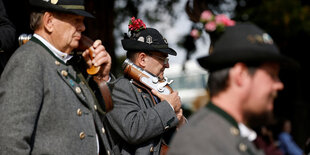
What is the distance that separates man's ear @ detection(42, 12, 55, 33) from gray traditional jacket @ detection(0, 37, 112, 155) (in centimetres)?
13

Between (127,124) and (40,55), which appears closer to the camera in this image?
(40,55)

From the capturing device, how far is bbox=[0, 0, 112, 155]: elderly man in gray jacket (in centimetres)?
299

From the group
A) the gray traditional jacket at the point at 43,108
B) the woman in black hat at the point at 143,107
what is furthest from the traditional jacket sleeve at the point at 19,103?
the woman in black hat at the point at 143,107

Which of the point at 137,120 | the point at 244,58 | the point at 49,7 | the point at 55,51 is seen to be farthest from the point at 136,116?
the point at 244,58

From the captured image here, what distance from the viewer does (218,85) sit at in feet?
8.39

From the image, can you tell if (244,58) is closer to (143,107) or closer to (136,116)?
(136,116)

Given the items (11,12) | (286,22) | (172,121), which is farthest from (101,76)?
(286,22)

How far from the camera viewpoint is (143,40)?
15.5 ft

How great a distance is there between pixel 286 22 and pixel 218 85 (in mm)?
8787

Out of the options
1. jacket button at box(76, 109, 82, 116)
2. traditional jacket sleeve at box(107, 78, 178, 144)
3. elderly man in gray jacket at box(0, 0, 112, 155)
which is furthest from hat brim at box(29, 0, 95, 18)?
traditional jacket sleeve at box(107, 78, 178, 144)

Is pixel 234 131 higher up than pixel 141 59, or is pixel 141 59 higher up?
pixel 234 131

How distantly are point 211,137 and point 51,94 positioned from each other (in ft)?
4.18

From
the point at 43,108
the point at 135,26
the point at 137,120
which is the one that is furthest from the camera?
the point at 135,26

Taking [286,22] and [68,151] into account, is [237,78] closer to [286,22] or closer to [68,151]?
[68,151]
